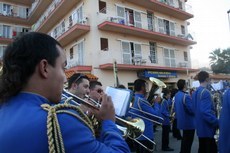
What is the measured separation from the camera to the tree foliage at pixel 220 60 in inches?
1836

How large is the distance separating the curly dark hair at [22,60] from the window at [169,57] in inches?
875

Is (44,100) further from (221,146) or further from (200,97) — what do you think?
(200,97)

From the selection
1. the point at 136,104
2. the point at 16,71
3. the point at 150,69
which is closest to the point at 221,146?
the point at 16,71

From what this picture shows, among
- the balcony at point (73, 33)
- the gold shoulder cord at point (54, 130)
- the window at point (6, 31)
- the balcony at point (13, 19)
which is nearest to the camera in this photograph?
the gold shoulder cord at point (54, 130)

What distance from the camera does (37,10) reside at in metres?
27.5

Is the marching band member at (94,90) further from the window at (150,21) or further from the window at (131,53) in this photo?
the window at (150,21)

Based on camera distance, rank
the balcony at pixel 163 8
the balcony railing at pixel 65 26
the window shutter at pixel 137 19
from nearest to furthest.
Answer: the balcony railing at pixel 65 26, the window shutter at pixel 137 19, the balcony at pixel 163 8

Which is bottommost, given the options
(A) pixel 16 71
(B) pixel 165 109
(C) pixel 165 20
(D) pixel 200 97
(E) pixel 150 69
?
(B) pixel 165 109

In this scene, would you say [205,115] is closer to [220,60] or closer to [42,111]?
[42,111]

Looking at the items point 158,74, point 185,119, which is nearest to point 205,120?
point 185,119

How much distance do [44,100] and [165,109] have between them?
328 inches

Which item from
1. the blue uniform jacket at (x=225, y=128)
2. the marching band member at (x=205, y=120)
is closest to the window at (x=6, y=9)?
the marching band member at (x=205, y=120)

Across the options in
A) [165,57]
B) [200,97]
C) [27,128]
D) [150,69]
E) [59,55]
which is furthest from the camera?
[165,57]

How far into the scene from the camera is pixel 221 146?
2.81 metres
